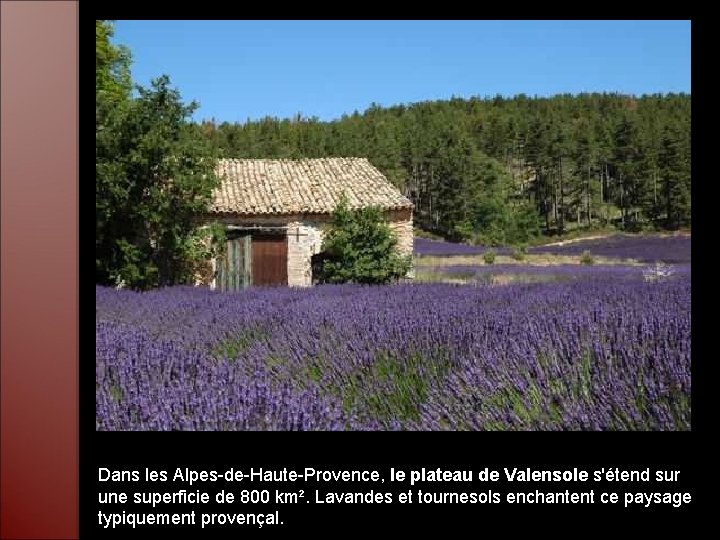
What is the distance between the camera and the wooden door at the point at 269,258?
8367mm

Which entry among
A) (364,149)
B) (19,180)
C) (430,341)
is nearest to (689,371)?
(430,341)

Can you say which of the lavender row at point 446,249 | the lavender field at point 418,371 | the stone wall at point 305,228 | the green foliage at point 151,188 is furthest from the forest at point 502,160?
the lavender field at point 418,371

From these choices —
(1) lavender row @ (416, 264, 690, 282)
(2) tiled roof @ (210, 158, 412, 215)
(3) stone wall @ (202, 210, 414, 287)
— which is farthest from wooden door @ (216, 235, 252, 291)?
(1) lavender row @ (416, 264, 690, 282)

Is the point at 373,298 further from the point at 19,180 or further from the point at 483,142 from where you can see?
the point at 483,142

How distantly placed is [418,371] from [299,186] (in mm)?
7015

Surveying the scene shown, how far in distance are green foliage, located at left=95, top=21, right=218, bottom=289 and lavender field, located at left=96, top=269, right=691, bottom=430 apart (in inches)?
154

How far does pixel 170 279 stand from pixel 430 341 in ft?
16.7

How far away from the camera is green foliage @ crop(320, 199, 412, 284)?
7.11 m

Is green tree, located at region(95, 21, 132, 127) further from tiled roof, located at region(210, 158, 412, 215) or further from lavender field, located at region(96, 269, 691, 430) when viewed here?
lavender field, located at region(96, 269, 691, 430)

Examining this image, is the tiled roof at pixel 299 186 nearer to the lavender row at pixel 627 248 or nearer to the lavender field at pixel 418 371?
the lavender row at pixel 627 248

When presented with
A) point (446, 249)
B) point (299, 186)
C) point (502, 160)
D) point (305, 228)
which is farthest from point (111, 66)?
point (502, 160)

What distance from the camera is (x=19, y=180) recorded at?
2.39 m

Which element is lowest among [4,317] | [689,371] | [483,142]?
[689,371]

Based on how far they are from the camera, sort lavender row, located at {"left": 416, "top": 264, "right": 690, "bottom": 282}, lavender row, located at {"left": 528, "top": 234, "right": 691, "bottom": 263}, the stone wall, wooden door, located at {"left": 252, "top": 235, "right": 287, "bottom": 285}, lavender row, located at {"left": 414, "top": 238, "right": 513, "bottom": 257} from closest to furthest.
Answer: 1. lavender row, located at {"left": 416, "top": 264, "right": 690, "bottom": 282}
2. lavender row, located at {"left": 528, "top": 234, "right": 691, "bottom": 263}
3. the stone wall
4. wooden door, located at {"left": 252, "top": 235, "right": 287, "bottom": 285}
5. lavender row, located at {"left": 414, "top": 238, "right": 513, "bottom": 257}
